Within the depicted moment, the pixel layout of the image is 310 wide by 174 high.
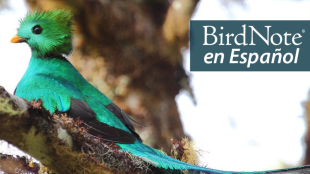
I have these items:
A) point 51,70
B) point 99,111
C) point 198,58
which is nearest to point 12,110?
point 99,111

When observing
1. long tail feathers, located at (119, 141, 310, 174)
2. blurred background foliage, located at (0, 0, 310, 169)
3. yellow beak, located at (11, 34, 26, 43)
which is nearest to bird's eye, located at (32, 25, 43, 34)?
yellow beak, located at (11, 34, 26, 43)

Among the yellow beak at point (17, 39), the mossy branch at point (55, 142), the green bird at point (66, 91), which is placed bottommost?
the mossy branch at point (55, 142)

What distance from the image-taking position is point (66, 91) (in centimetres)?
294

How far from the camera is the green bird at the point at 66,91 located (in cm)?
250

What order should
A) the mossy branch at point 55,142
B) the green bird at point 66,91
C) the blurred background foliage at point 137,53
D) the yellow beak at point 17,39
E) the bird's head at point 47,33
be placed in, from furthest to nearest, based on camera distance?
the blurred background foliage at point 137,53
the yellow beak at point 17,39
the bird's head at point 47,33
the green bird at point 66,91
the mossy branch at point 55,142

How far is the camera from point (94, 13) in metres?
4.68

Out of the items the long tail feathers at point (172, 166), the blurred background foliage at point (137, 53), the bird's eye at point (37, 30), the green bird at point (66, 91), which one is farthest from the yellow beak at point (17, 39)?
the long tail feathers at point (172, 166)

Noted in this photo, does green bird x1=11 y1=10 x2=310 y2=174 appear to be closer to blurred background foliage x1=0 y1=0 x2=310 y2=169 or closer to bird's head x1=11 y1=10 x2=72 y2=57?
bird's head x1=11 y1=10 x2=72 y2=57

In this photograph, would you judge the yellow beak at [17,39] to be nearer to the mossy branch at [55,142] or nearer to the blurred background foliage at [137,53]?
the blurred background foliage at [137,53]

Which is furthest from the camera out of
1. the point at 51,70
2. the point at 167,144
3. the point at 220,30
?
the point at 220,30

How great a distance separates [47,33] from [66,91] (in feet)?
2.67

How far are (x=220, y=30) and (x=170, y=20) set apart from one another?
1.11 m

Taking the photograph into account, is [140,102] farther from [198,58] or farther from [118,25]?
[198,58]

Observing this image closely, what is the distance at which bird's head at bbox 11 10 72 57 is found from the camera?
11.6 feet
